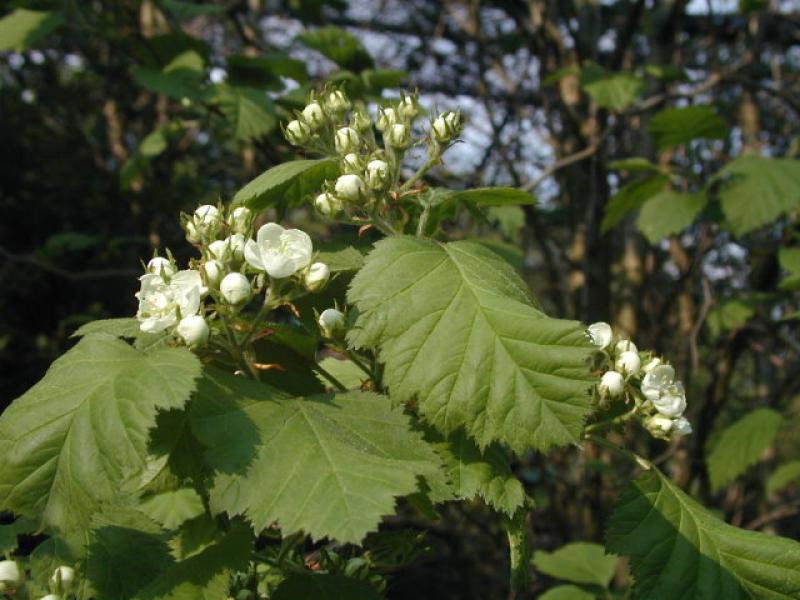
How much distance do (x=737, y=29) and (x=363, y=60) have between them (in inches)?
117

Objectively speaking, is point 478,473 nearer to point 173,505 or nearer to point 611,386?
point 611,386

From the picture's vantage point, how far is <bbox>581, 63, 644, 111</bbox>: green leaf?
295 cm

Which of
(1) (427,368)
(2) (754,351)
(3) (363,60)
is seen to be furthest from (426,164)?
(2) (754,351)

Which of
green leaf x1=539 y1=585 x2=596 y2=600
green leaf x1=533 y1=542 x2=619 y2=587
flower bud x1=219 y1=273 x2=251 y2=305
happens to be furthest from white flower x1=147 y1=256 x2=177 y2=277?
green leaf x1=533 y1=542 x2=619 y2=587

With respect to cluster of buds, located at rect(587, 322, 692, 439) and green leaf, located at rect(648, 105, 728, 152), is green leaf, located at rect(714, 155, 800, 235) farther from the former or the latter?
cluster of buds, located at rect(587, 322, 692, 439)

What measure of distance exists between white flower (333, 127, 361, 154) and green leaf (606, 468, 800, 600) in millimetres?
764

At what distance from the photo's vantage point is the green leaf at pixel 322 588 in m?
1.18

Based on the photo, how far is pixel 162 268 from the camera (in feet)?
3.94

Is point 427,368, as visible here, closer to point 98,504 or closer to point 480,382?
point 480,382

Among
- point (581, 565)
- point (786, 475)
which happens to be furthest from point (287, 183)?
point (786, 475)

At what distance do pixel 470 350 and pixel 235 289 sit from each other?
36cm

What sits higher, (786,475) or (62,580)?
(62,580)

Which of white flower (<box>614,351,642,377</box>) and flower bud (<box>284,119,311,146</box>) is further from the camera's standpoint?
flower bud (<box>284,119,311,146</box>)

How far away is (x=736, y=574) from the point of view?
126 centimetres
